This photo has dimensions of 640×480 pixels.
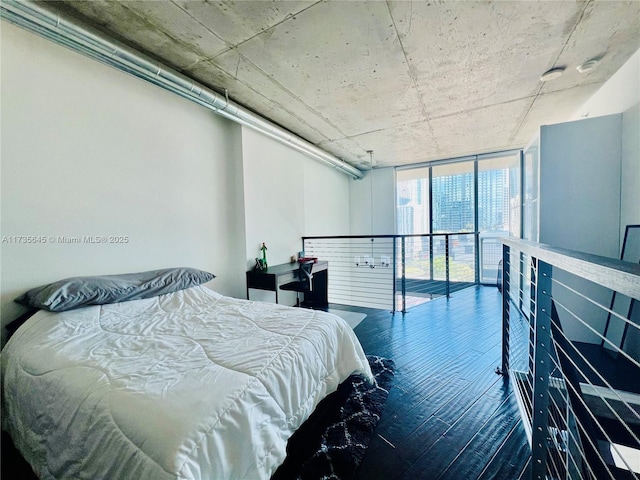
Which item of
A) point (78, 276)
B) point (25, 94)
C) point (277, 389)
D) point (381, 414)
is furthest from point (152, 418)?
point (25, 94)

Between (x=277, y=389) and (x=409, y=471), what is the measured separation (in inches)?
31.8

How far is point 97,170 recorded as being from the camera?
6.37ft

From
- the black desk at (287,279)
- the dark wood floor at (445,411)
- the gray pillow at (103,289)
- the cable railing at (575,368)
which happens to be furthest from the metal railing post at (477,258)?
the gray pillow at (103,289)

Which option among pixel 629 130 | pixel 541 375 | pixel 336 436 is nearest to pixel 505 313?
pixel 541 375

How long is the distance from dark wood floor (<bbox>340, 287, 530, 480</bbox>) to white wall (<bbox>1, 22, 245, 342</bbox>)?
6.96 ft

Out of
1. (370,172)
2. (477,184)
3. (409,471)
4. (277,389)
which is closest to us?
(277,389)

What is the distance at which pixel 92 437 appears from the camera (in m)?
0.86

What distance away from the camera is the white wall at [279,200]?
3119 millimetres

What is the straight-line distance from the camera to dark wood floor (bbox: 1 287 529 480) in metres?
1.25

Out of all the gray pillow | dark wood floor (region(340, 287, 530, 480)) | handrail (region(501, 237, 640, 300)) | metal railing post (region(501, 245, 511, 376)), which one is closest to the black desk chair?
dark wood floor (region(340, 287, 530, 480))

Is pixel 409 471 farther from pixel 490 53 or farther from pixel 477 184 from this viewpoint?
pixel 477 184

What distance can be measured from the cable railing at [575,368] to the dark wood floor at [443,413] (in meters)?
0.13

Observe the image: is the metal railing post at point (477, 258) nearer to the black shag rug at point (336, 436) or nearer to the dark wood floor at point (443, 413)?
the dark wood floor at point (443, 413)

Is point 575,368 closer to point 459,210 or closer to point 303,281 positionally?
point 303,281
